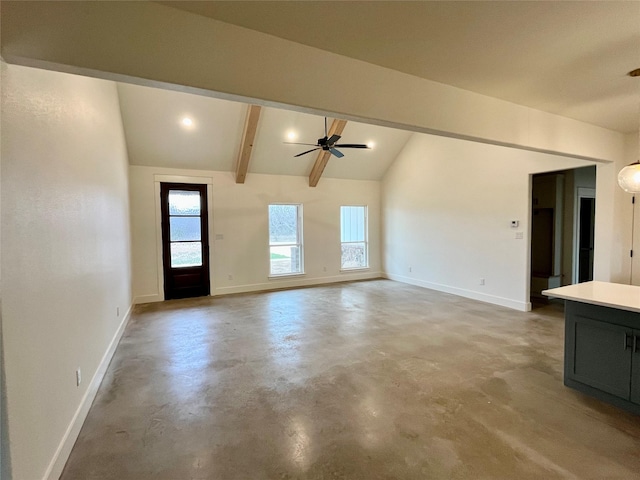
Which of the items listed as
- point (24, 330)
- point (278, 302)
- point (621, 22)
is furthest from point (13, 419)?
point (278, 302)

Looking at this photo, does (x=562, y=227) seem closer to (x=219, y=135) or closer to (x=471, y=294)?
(x=471, y=294)

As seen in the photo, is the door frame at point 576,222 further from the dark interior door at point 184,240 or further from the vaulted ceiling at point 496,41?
the dark interior door at point 184,240

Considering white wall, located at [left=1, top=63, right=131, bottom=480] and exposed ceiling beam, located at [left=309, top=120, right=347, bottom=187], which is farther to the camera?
exposed ceiling beam, located at [left=309, top=120, right=347, bottom=187]

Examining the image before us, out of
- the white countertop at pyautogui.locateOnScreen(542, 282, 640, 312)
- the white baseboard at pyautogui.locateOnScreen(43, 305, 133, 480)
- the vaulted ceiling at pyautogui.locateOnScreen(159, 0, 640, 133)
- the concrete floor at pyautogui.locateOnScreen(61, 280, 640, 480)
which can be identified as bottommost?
the concrete floor at pyautogui.locateOnScreen(61, 280, 640, 480)

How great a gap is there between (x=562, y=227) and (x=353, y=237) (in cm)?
464

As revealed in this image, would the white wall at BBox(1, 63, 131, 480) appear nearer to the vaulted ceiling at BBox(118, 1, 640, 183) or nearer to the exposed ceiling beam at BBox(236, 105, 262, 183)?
the vaulted ceiling at BBox(118, 1, 640, 183)

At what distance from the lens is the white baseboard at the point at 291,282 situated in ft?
23.8

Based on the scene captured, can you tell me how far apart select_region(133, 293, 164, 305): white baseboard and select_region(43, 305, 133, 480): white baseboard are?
9.55ft

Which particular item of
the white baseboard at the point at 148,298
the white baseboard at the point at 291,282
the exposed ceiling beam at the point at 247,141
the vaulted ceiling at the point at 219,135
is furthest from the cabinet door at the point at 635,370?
the white baseboard at the point at 148,298

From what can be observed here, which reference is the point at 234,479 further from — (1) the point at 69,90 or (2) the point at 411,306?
(2) the point at 411,306

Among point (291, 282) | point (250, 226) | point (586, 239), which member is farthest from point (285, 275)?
point (586, 239)

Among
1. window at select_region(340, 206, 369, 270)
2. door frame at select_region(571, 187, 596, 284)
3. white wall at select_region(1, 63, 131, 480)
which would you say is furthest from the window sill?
door frame at select_region(571, 187, 596, 284)

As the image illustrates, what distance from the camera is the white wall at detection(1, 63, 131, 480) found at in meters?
1.57

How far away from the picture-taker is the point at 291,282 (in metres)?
7.91
